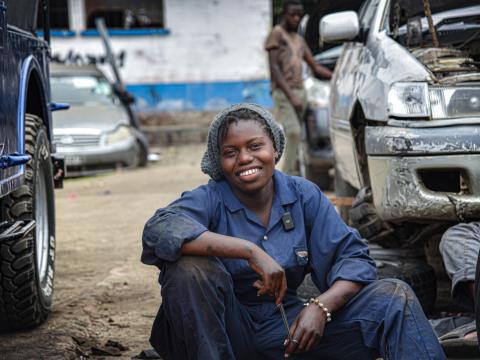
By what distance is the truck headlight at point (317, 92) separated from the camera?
9.85 metres

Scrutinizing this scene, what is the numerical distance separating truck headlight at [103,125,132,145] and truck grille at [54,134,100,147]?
6.2 inches

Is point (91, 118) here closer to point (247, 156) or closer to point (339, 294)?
point (247, 156)

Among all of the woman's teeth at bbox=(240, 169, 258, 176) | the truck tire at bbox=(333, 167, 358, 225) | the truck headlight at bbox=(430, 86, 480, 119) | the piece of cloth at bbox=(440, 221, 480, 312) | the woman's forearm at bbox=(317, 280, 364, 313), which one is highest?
the truck headlight at bbox=(430, 86, 480, 119)

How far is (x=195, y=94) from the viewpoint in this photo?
20.5m

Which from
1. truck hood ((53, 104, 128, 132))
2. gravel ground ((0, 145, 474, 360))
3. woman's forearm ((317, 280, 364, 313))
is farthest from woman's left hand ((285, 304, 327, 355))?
truck hood ((53, 104, 128, 132))

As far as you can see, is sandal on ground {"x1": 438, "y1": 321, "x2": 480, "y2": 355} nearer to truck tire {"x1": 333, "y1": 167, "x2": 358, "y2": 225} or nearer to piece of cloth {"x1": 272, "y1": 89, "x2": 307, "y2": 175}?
truck tire {"x1": 333, "y1": 167, "x2": 358, "y2": 225}

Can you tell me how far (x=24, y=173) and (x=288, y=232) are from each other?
64.6 inches

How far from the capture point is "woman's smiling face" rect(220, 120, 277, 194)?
11.5 feet

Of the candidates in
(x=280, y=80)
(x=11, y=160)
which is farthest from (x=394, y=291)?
(x=280, y=80)

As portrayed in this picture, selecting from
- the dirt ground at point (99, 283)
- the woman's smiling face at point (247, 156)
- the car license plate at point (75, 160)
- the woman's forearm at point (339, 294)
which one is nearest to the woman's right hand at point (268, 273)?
the woman's forearm at point (339, 294)

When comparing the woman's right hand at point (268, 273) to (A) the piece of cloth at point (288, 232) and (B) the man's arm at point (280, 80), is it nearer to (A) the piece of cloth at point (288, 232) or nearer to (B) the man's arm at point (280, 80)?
(A) the piece of cloth at point (288, 232)

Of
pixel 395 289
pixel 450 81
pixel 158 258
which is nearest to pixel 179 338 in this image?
pixel 158 258

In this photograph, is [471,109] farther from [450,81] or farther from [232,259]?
[232,259]

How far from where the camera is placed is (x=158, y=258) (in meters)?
3.38
